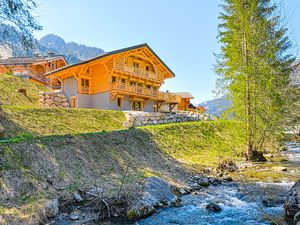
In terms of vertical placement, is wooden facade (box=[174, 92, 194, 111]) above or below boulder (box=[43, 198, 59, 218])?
above

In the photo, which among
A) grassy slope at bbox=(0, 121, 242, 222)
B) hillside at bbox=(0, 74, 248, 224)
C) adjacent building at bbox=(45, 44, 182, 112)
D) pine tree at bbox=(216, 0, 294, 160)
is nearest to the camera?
hillside at bbox=(0, 74, 248, 224)

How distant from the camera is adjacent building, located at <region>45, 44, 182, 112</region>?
28703 mm

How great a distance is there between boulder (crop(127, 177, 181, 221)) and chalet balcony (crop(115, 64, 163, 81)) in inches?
860

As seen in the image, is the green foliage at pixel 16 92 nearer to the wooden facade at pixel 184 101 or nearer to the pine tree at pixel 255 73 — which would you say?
the pine tree at pixel 255 73

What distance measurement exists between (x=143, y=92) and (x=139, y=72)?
281 centimetres

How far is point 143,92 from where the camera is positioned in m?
31.6

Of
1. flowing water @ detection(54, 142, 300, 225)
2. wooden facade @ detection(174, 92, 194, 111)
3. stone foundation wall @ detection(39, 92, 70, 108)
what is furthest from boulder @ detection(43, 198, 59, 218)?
wooden facade @ detection(174, 92, 194, 111)

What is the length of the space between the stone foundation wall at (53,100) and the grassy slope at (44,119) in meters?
0.83

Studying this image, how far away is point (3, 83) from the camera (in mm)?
28016

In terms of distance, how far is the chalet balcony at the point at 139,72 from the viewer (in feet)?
96.9

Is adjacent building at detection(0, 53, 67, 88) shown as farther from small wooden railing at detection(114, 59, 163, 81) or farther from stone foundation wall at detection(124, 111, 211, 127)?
stone foundation wall at detection(124, 111, 211, 127)

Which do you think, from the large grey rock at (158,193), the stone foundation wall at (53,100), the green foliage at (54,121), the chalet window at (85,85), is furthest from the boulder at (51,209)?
the chalet window at (85,85)

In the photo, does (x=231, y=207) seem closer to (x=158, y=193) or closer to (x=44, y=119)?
(x=158, y=193)

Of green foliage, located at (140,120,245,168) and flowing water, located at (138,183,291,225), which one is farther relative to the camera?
green foliage, located at (140,120,245,168)
